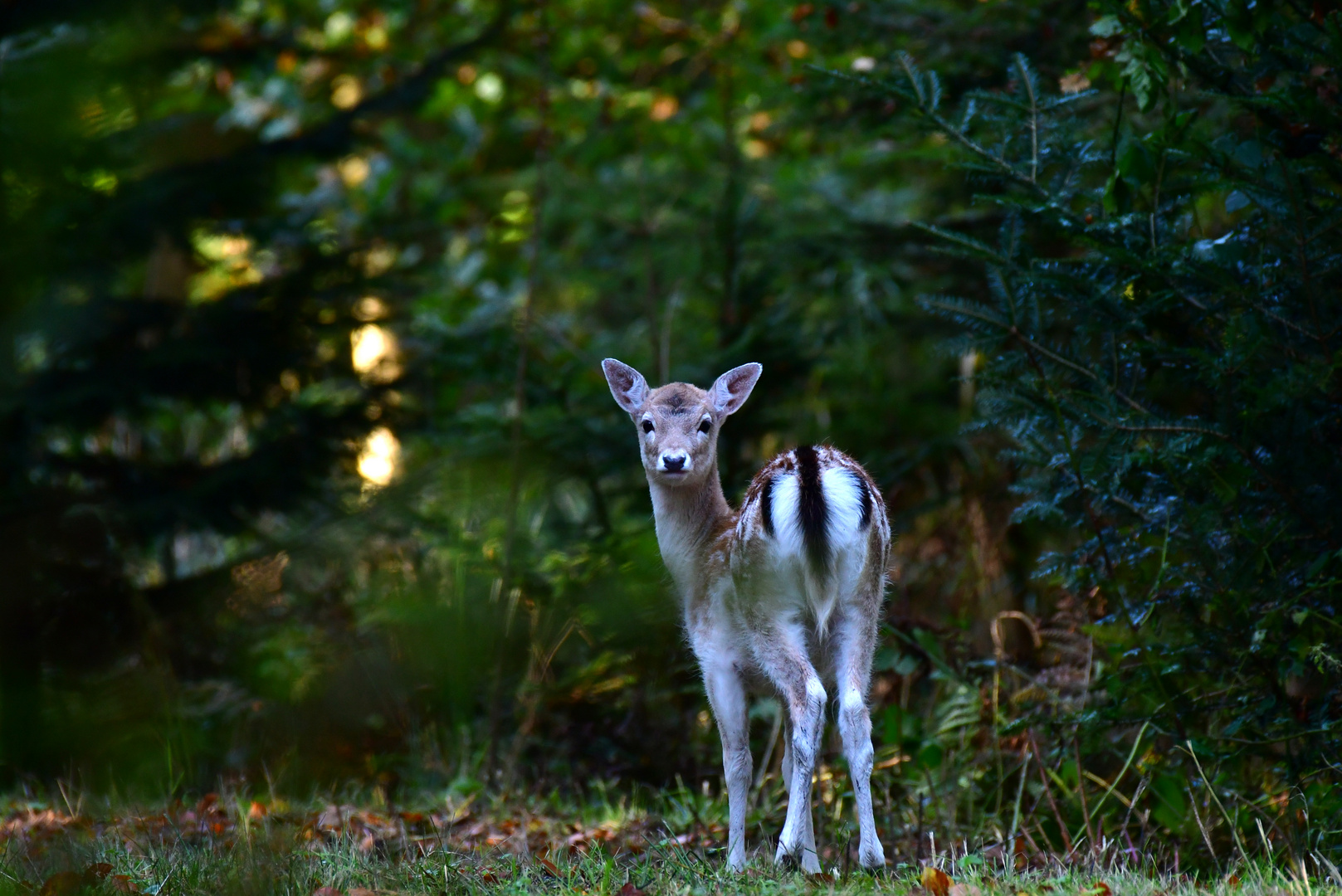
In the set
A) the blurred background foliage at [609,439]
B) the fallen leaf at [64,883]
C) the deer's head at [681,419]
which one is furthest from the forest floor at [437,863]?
the deer's head at [681,419]

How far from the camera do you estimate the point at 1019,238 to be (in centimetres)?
432

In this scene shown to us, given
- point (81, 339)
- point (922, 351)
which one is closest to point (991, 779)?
point (922, 351)

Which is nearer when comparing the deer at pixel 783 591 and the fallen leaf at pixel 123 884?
the fallen leaf at pixel 123 884

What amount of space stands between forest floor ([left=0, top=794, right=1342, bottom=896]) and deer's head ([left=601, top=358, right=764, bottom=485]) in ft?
4.50

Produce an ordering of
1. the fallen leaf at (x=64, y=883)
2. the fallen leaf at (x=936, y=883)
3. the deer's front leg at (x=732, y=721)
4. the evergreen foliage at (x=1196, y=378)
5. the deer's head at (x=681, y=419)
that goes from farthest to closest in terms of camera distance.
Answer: the deer's head at (x=681, y=419), the deer's front leg at (x=732, y=721), the evergreen foliage at (x=1196, y=378), the fallen leaf at (x=936, y=883), the fallen leaf at (x=64, y=883)

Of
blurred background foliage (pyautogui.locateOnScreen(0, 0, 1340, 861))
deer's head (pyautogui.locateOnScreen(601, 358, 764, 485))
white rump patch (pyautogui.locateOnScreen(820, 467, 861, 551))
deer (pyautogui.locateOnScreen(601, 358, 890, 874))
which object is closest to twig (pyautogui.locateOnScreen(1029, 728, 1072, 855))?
blurred background foliage (pyautogui.locateOnScreen(0, 0, 1340, 861))

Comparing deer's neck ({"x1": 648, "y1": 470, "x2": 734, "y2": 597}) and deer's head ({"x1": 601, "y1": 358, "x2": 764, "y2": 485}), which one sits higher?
deer's head ({"x1": 601, "y1": 358, "x2": 764, "y2": 485})

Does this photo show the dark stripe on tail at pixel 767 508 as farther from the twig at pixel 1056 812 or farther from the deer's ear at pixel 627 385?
the twig at pixel 1056 812

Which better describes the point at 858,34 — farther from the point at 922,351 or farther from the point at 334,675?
the point at 334,675

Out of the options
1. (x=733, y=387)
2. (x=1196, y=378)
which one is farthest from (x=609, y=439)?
(x=1196, y=378)

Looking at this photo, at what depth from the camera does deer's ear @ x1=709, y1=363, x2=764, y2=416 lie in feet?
15.9

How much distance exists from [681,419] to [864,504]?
898mm

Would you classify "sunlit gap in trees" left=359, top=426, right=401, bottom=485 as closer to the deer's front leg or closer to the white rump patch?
the deer's front leg

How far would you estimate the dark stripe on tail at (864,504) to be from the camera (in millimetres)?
4027
